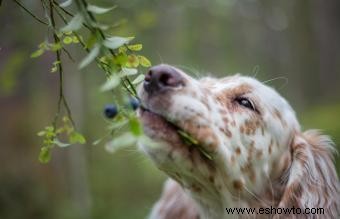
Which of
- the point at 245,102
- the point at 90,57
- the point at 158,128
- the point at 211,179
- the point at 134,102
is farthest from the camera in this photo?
the point at 245,102

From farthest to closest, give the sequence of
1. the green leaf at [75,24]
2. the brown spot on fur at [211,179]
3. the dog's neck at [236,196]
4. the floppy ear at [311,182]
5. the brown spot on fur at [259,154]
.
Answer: the floppy ear at [311,182], the brown spot on fur at [259,154], the dog's neck at [236,196], the brown spot on fur at [211,179], the green leaf at [75,24]

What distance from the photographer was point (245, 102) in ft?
12.8

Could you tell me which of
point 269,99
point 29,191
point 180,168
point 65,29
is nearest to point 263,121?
point 269,99

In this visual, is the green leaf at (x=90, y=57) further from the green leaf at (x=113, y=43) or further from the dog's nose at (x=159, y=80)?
the dog's nose at (x=159, y=80)

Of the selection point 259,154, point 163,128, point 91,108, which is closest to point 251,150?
point 259,154

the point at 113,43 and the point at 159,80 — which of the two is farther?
the point at 159,80

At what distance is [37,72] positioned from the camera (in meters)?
10.8

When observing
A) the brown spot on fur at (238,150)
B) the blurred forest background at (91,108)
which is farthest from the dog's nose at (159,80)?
the blurred forest background at (91,108)

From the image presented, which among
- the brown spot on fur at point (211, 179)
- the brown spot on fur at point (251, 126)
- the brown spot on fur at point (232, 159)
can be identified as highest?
the brown spot on fur at point (251, 126)

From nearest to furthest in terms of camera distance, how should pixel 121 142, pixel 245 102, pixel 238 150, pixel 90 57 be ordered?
pixel 121 142, pixel 90 57, pixel 238 150, pixel 245 102

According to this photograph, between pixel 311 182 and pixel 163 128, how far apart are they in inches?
62.0

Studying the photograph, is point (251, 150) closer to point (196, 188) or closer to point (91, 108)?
point (196, 188)

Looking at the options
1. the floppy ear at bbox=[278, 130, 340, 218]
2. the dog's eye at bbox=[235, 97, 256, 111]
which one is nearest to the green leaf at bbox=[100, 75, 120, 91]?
the dog's eye at bbox=[235, 97, 256, 111]

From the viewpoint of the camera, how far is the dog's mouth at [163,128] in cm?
296
